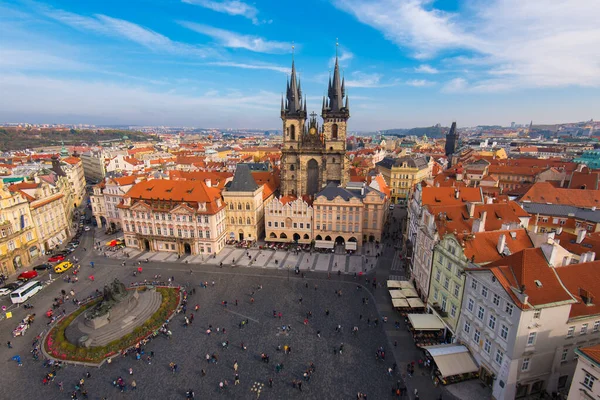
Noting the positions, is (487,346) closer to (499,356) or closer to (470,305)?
(499,356)

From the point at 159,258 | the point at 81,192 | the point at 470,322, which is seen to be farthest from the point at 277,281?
the point at 81,192

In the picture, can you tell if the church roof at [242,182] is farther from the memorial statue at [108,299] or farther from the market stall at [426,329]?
the market stall at [426,329]

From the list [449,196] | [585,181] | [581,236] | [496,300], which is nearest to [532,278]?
[496,300]

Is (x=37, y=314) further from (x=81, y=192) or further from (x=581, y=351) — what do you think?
(x=81, y=192)

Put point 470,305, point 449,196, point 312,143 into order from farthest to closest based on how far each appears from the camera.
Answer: point 312,143 < point 449,196 < point 470,305

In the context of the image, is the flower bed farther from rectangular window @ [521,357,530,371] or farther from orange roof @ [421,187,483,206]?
orange roof @ [421,187,483,206]

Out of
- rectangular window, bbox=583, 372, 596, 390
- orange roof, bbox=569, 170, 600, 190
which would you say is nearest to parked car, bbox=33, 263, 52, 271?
rectangular window, bbox=583, 372, 596, 390

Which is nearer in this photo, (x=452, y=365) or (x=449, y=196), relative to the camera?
(x=452, y=365)
